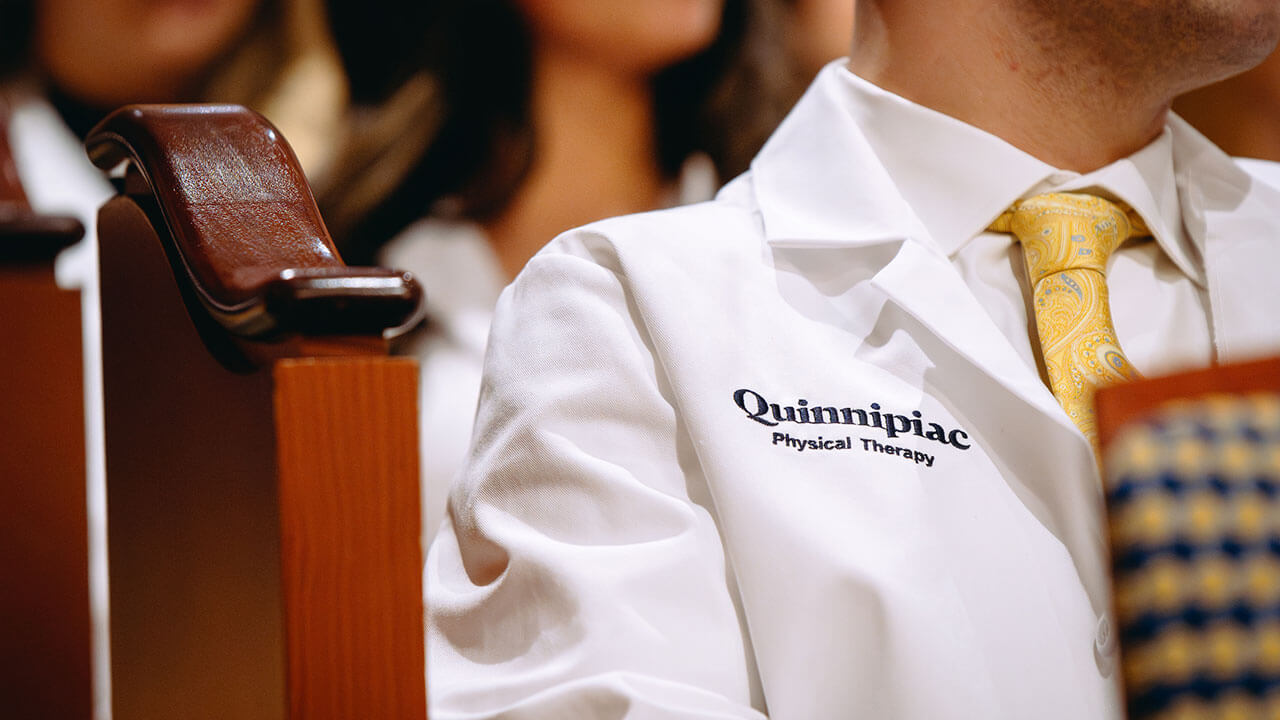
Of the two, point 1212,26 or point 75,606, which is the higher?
point 1212,26

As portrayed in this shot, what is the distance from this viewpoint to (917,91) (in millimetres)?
1270

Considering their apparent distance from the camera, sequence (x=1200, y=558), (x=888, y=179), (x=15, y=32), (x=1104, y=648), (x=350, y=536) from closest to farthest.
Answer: (x=1200, y=558) < (x=350, y=536) < (x=1104, y=648) < (x=888, y=179) < (x=15, y=32)

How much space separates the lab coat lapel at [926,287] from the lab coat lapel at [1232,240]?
0.23 metres

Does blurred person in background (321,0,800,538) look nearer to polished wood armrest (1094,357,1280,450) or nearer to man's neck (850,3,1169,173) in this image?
man's neck (850,3,1169,173)

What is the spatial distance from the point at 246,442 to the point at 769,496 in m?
0.45

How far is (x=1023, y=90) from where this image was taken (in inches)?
48.3

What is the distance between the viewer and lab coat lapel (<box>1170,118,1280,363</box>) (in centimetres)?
115

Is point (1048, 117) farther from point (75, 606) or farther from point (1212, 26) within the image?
point (75, 606)

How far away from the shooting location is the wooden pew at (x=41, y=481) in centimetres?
72

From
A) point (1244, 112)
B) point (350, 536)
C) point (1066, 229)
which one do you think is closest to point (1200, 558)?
point (350, 536)

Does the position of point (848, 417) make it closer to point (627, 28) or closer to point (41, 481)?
point (41, 481)

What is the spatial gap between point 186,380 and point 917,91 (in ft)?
2.76

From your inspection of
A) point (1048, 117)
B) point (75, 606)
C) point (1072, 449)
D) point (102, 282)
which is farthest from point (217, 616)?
point (1048, 117)

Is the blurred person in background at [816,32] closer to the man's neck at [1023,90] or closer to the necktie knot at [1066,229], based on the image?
the man's neck at [1023,90]
